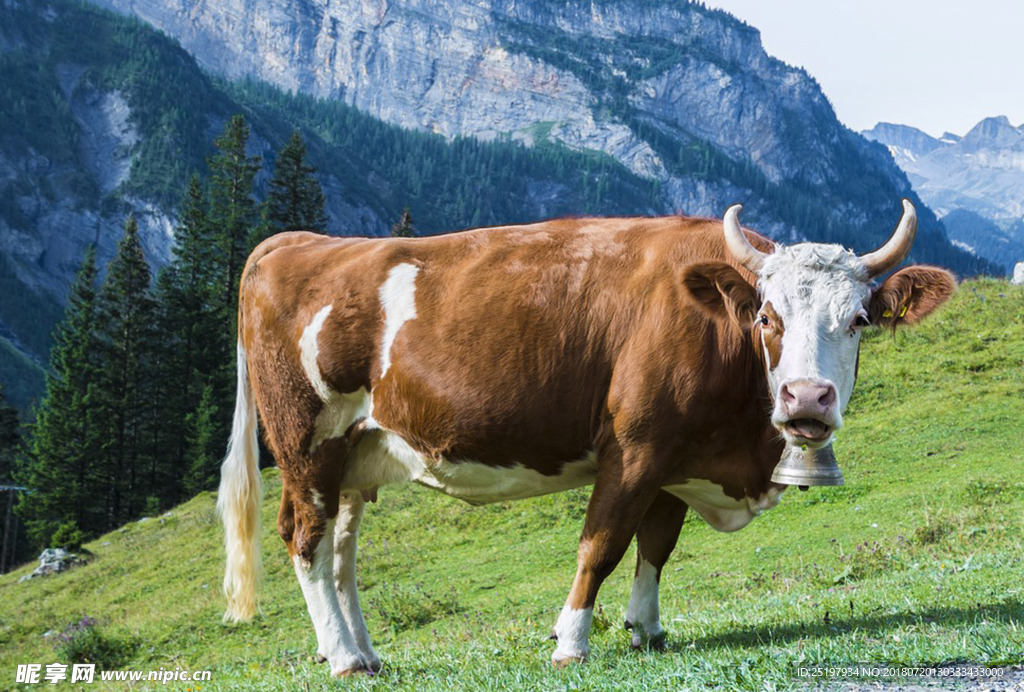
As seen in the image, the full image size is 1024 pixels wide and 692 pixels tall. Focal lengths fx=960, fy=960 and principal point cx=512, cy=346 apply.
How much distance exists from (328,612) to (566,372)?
265cm

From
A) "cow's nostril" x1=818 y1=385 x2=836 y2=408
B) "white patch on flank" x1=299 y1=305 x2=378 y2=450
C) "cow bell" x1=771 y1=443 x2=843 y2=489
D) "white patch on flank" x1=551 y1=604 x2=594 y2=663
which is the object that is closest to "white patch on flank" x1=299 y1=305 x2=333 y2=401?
"white patch on flank" x1=299 y1=305 x2=378 y2=450

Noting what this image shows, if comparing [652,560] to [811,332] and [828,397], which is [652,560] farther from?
[811,332]

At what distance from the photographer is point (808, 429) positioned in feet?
18.1

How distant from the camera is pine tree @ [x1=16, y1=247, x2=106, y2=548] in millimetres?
49688

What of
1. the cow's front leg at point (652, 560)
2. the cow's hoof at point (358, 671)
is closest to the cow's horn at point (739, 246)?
the cow's front leg at point (652, 560)

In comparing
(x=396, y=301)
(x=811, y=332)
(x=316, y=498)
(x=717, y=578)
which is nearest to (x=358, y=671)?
(x=316, y=498)

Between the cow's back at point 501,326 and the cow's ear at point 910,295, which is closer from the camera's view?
the cow's ear at point 910,295

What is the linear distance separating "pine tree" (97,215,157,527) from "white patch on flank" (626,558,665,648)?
48.8 m

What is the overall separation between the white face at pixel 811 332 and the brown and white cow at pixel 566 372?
0.04 ft

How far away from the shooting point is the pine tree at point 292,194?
52062 mm

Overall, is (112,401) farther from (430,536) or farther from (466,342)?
(466,342)

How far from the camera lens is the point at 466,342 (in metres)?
6.62

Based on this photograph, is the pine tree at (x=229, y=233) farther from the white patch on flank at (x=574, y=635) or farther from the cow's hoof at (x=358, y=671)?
the white patch on flank at (x=574, y=635)

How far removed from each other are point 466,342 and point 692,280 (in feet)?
5.24
